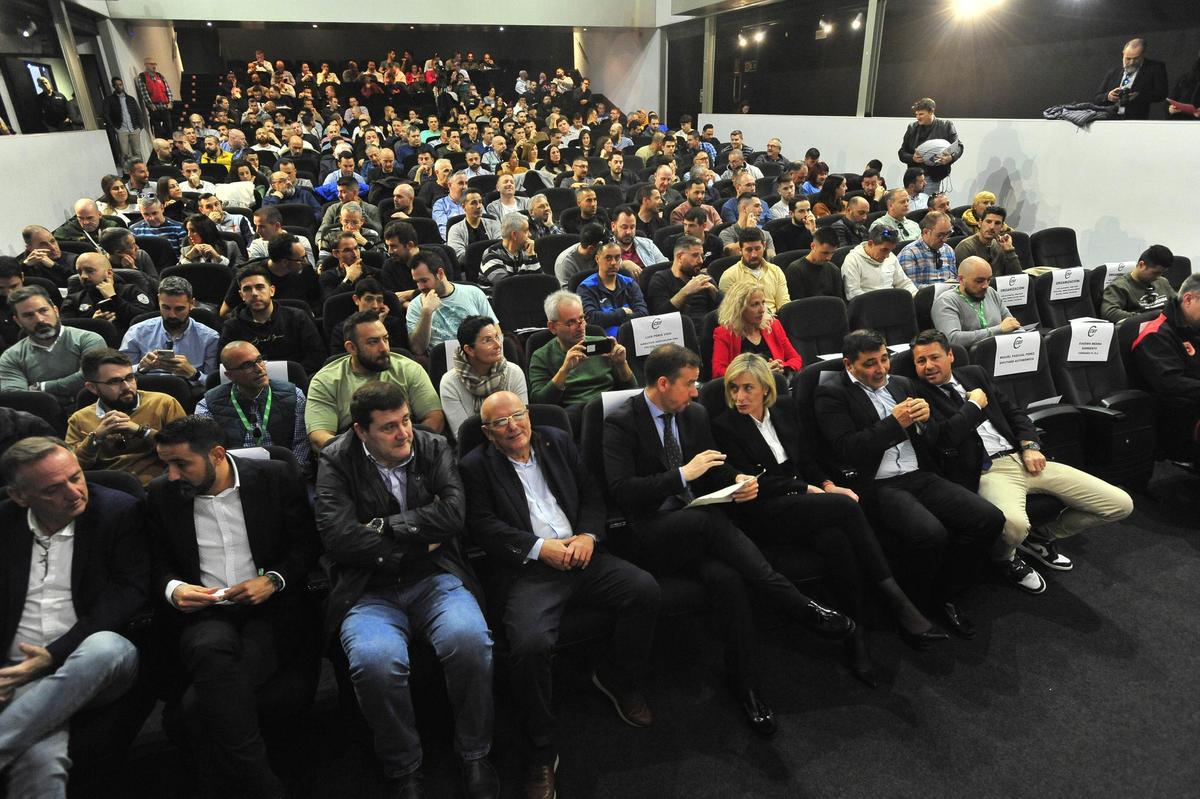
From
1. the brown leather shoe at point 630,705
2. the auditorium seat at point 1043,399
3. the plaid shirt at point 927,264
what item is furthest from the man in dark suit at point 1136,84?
the brown leather shoe at point 630,705

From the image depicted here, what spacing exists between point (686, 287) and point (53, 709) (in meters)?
3.29

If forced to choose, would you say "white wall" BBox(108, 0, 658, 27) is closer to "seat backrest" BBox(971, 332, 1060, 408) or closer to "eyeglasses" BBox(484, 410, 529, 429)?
"seat backrest" BBox(971, 332, 1060, 408)

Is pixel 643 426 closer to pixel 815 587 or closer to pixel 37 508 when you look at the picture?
pixel 815 587

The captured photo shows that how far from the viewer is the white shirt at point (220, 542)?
6.81 ft

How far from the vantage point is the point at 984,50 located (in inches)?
313

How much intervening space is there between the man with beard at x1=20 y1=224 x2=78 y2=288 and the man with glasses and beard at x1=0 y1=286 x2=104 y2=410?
1.50 m

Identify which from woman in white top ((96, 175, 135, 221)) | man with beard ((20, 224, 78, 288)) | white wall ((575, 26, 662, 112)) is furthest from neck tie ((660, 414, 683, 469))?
white wall ((575, 26, 662, 112))

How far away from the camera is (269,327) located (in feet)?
11.5

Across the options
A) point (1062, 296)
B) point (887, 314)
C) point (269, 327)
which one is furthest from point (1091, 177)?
point (269, 327)

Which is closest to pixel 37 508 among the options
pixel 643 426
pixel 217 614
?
pixel 217 614

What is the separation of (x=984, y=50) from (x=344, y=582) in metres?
9.23

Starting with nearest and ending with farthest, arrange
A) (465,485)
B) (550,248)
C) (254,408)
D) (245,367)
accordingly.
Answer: (465,485)
(245,367)
(254,408)
(550,248)

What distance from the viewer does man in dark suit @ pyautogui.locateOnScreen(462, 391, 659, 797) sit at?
6.52 ft

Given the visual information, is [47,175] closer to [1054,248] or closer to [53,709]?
Answer: [53,709]
